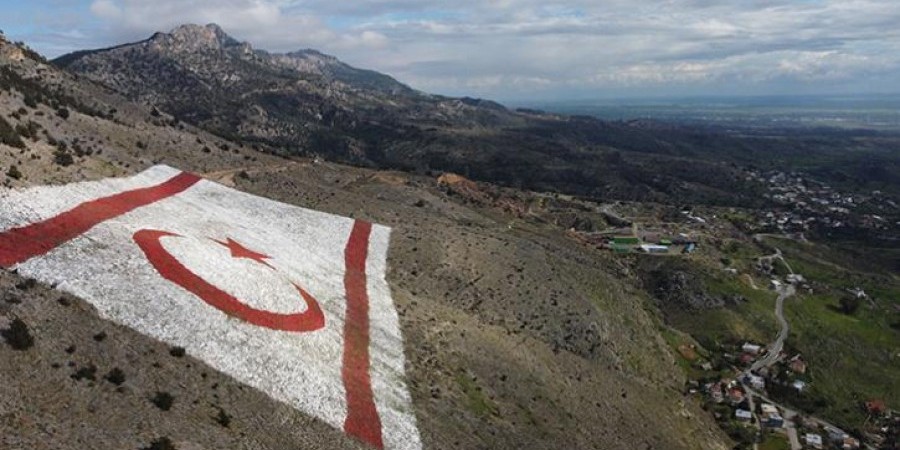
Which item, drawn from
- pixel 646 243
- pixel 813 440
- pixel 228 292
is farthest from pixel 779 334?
pixel 228 292

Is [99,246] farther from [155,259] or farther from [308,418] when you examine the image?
[308,418]

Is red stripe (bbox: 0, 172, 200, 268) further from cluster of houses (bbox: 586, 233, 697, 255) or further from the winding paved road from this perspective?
cluster of houses (bbox: 586, 233, 697, 255)

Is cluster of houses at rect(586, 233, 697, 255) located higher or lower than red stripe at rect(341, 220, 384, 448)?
lower

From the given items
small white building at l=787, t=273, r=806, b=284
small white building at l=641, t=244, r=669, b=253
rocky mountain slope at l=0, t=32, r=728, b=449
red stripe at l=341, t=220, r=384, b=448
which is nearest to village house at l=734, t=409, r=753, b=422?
rocky mountain slope at l=0, t=32, r=728, b=449

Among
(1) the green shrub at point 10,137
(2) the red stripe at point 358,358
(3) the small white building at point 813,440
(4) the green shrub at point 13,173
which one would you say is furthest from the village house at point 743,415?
(1) the green shrub at point 10,137

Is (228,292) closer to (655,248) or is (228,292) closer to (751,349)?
(751,349)

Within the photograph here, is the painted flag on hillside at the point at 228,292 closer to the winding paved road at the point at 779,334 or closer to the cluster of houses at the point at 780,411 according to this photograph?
the cluster of houses at the point at 780,411
